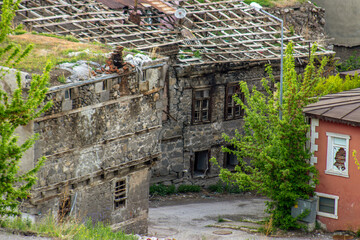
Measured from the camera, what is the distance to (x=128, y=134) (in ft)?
71.3

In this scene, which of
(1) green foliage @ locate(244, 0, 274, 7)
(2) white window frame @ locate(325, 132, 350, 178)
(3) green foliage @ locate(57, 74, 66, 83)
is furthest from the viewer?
(1) green foliage @ locate(244, 0, 274, 7)

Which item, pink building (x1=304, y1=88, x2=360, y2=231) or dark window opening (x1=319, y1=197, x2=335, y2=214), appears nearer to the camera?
pink building (x1=304, y1=88, x2=360, y2=231)

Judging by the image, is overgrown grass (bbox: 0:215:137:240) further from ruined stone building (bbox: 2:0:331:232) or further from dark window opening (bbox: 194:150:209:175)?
dark window opening (bbox: 194:150:209:175)

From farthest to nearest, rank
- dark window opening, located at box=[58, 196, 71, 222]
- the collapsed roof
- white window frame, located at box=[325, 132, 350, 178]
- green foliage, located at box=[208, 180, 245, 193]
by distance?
1. green foliage, located at box=[208, 180, 245, 193]
2. the collapsed roof
3. white window frame, located at box=[325, 132, 350, 178]
4. dark window opening, located at box=[58, 196, 71, 222]

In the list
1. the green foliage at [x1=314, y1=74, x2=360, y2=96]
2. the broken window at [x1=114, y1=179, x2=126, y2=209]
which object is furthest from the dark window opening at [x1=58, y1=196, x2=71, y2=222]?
the green foliage at [x1=314, y1=74, x2=360, y2=96]

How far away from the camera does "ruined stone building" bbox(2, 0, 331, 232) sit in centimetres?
2025

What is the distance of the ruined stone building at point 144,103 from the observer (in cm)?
2025

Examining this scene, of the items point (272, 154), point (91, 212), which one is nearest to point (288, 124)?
point (272, 154)

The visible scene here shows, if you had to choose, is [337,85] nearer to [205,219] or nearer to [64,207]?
[205,219]

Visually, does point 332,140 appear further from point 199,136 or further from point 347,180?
point 199,136

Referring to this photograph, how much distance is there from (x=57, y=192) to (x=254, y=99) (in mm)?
7312

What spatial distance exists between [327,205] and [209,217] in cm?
510

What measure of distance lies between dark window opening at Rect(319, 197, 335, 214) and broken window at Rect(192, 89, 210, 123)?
8.55 metres

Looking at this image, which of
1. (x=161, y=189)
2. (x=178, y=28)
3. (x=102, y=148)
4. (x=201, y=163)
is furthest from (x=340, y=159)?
(x=178, y=28)
